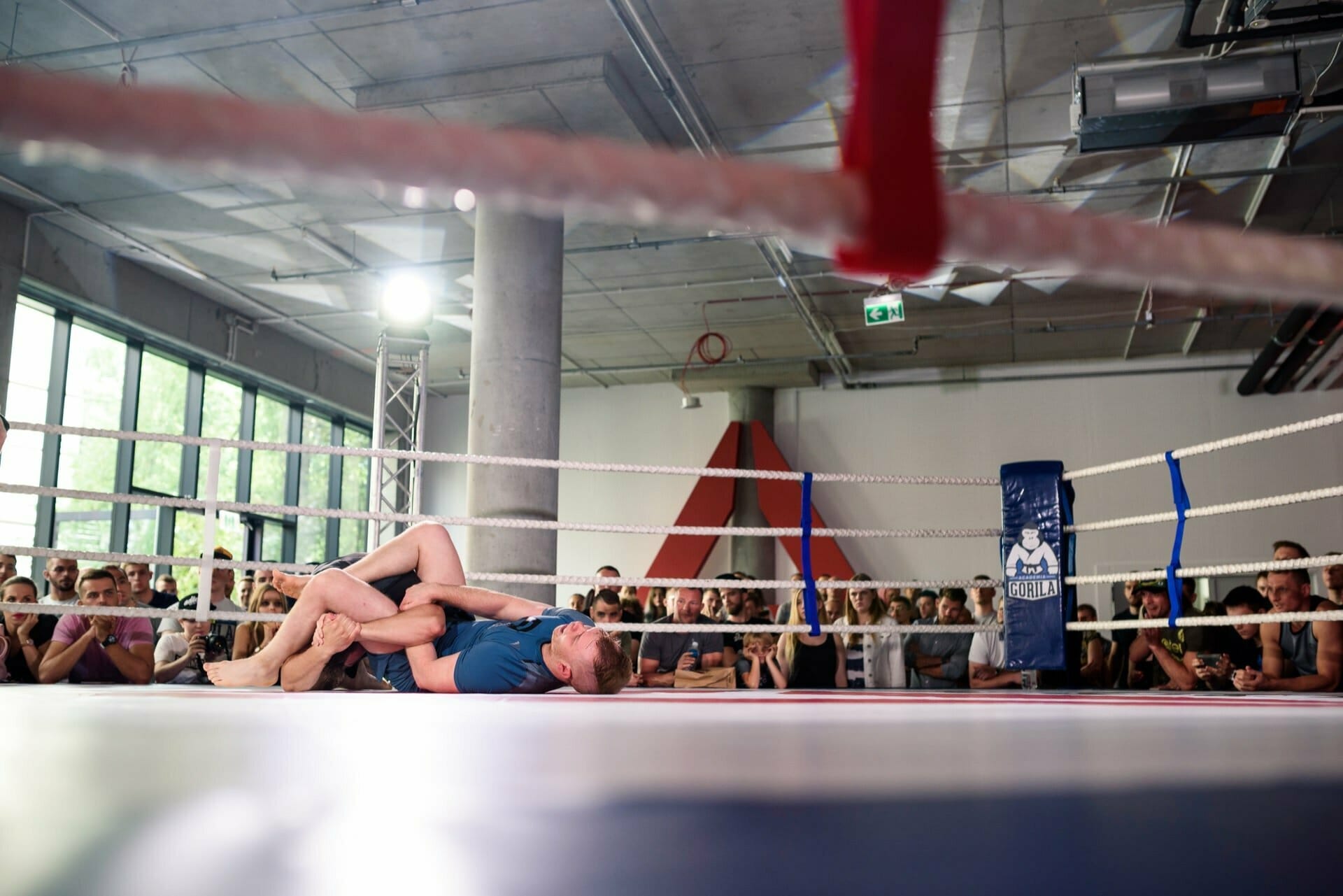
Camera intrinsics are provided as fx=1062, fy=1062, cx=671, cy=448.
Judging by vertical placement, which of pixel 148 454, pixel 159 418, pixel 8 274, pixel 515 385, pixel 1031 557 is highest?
pixel 8 274

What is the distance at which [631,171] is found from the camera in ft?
1.61

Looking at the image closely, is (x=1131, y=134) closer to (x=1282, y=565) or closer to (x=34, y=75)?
(x=1282, y=565)

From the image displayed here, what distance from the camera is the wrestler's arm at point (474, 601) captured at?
9.96 ft

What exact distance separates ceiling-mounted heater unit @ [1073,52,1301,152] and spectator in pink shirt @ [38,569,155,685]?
431 cm

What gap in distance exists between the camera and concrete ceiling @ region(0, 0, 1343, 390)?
5.38 metres

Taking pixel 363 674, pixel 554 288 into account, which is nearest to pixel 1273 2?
pixel 554 288

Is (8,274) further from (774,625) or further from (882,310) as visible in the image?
(774,625)

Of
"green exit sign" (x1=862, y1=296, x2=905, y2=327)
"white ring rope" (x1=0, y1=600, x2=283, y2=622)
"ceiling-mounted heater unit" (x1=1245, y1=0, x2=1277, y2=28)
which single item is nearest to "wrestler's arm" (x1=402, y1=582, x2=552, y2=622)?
"white ring rope" (x1=0, y1=600, x2=283, y2=622)

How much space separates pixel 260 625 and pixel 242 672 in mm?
1717

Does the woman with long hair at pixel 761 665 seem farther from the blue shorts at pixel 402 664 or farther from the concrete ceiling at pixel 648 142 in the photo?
the concrete ceiling at pixel 648 142

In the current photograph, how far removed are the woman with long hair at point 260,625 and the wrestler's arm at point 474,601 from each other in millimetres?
1396

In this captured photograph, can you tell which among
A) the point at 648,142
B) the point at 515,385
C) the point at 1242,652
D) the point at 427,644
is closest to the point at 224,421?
the point at 515,385

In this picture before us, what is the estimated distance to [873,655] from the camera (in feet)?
14.7

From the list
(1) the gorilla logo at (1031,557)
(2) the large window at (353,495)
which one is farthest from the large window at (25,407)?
(1) the gorilla logo at (1031,557)
